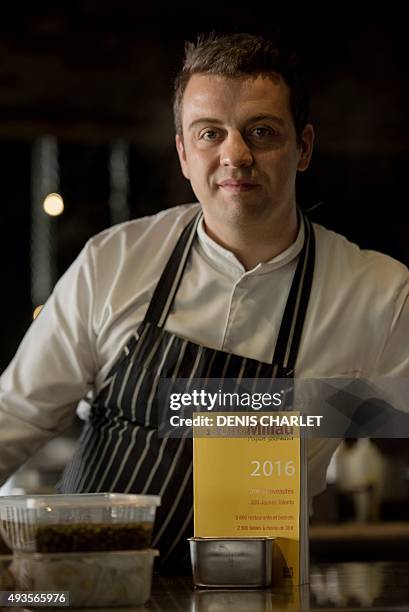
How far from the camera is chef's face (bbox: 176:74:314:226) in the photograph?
165 cm

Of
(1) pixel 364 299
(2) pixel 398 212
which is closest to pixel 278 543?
(1) pixel 364 299

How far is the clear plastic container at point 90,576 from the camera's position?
43.4 inches

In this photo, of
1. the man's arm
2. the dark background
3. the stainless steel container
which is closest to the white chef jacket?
the man's arm

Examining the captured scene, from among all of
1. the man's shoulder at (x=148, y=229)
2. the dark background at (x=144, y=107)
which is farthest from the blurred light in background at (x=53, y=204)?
the man's shoulder at (x=148, y=229)

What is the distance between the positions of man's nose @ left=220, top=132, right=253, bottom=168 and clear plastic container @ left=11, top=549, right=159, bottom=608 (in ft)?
2.35

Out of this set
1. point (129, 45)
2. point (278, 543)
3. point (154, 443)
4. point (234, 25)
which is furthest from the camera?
point (129, 45)

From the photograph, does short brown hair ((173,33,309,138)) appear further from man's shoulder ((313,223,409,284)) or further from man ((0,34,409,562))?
man's shoulder ((313,223,409,284))

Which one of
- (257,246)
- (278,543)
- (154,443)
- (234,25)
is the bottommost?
(278,543)

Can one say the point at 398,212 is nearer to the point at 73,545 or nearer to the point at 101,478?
the point at 101,478

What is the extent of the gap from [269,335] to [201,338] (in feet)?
0.38

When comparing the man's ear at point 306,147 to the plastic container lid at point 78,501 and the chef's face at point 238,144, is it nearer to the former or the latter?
the chef's face at point 238,144

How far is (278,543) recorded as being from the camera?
4.18 feet

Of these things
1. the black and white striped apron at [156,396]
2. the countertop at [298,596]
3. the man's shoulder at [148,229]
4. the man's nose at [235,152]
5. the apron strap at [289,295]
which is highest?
the man's nose at [235,152]

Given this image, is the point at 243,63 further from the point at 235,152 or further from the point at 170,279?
the point at 170,279
